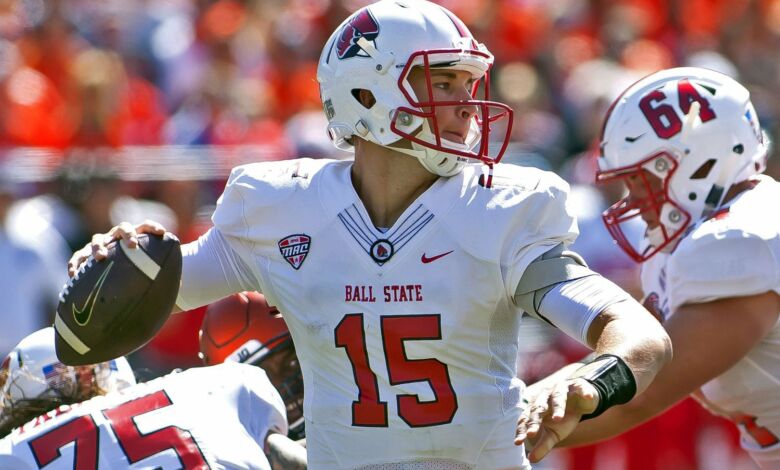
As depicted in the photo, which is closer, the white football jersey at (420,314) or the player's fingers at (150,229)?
the white football jersey at (420,314)

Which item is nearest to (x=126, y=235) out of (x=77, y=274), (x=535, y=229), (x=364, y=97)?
(x=77, y=274)

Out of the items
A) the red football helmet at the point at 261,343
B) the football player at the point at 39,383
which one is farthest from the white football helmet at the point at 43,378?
the red football helmet at the point at 261,343

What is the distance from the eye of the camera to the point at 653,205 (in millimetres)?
4102

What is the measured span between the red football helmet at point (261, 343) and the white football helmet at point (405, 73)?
0.84 m

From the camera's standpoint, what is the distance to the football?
310 cm

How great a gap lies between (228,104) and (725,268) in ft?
16.5

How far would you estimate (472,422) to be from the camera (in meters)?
3.01

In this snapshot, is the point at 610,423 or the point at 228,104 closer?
the point at 610,423

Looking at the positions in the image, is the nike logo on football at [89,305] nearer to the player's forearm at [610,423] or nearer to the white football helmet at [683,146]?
the player's forearm at [610,423]

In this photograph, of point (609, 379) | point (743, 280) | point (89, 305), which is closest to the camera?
point (609, 379)

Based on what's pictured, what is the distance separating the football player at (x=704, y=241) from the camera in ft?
12.3

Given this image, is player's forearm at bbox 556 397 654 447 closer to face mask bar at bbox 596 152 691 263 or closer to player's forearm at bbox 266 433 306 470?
face mask bar at bbox 596 152 691 263

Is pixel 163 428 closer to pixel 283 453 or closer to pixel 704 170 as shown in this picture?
pixel 283 453

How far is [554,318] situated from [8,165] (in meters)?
4.86
